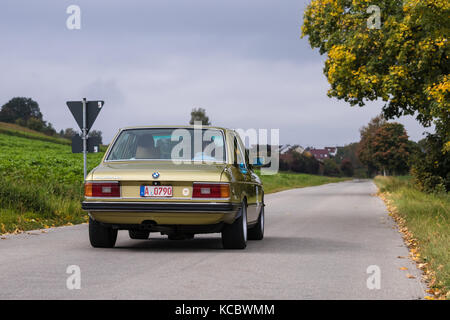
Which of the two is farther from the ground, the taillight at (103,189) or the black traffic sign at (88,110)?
the black traffic sign at (88,110)

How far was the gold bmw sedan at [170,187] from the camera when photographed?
920cm

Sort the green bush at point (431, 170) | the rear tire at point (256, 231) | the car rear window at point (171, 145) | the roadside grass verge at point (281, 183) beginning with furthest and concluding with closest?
1. the roadside grass verge at point (281, 183)
2. the green bush at point (431, 170)
3. the rear tire at point (256, 231)
4. the car rear window at point (171, 145)

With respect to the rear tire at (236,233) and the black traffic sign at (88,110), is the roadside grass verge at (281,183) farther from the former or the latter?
the rear tire at (236,233)

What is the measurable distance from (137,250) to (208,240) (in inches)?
79.3

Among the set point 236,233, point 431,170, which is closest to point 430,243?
point 236,233

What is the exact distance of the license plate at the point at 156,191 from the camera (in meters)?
9.23

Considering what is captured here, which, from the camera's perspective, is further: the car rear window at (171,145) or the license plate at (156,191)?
the car rear window at (171,145)

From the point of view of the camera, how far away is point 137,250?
10.0 meters

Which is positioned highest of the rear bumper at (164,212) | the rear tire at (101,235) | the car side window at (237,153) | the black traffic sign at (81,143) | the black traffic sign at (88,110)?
the black traffic sign at (88,110)

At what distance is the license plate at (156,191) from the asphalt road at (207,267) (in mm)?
838

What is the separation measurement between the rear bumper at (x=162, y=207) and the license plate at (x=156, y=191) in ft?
0.41

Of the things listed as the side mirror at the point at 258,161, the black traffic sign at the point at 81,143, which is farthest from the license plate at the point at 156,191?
the black traffic sign at the point at 81,143

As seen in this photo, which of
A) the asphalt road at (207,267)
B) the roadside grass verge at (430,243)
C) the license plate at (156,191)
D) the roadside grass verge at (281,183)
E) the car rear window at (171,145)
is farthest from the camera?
the roadside grass verge at (281,183)

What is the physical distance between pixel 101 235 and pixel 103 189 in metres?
1.03
